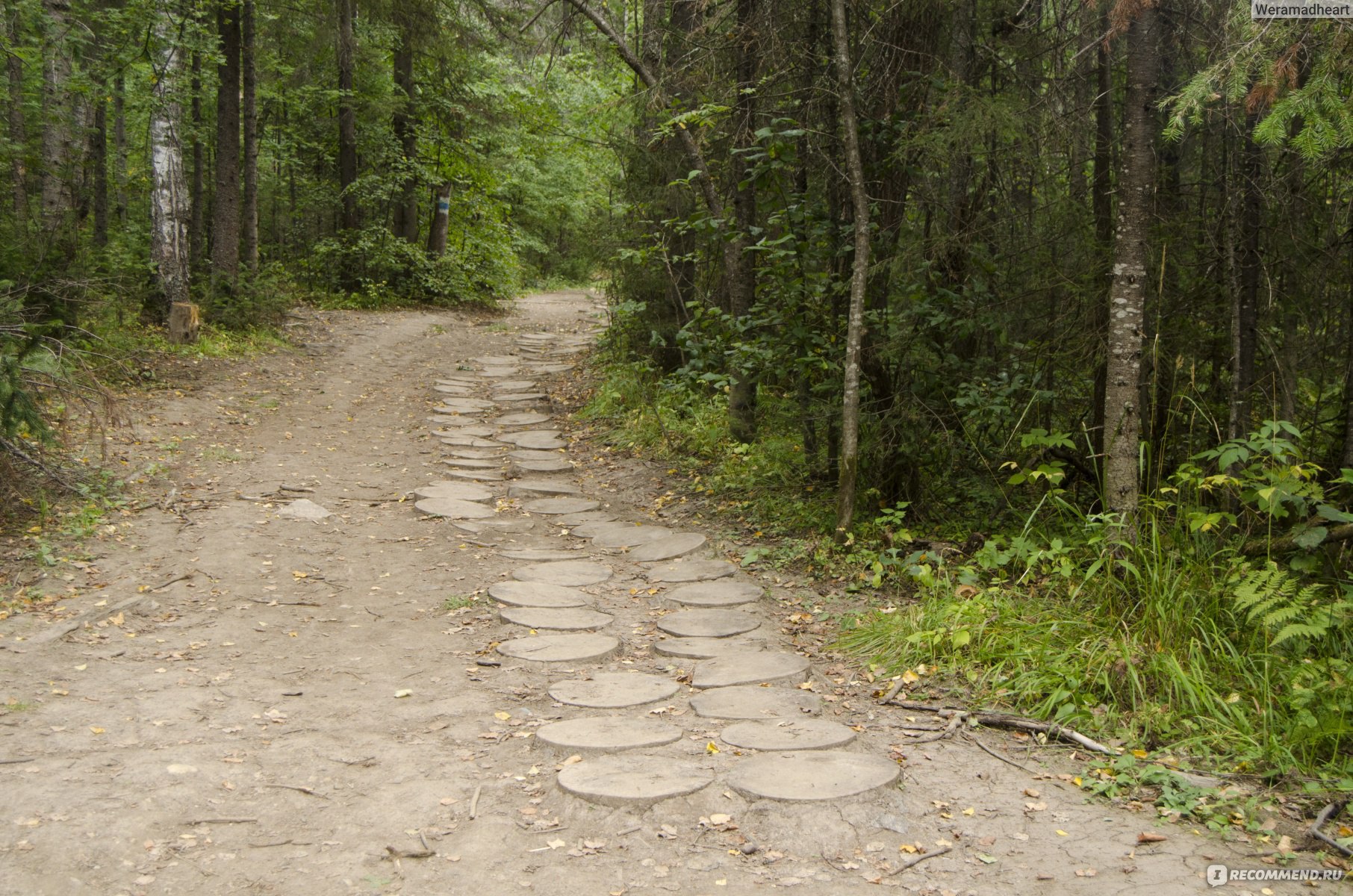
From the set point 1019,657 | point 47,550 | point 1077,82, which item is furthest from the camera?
point 1077,82

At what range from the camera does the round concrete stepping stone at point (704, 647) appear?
4801 millimetres

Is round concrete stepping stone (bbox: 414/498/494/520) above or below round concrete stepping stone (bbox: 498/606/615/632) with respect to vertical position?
above

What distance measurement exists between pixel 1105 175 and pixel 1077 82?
27.9 inches

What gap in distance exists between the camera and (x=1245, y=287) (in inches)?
224

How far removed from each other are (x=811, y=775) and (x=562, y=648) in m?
1.82

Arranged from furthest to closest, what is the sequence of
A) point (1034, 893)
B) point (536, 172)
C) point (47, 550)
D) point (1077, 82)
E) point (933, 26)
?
point (536, 172) → point (1077, 82) → point (933, 26) → point (47, 550) → point (1034, 893)

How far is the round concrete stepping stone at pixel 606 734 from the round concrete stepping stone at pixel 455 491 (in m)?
3.94

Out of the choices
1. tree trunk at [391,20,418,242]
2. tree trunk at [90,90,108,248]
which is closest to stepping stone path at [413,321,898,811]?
tree trunk at [90,90,108,248]

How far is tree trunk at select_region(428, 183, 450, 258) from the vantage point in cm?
1992

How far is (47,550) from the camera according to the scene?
5586 millimetres

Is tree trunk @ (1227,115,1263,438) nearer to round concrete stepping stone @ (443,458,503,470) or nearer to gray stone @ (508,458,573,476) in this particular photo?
gray stone @ (508,458,573,476)

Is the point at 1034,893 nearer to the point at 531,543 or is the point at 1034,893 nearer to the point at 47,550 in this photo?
the point at 531,543

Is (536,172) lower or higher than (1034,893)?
higher

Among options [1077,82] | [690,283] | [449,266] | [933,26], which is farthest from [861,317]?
[449,266]
